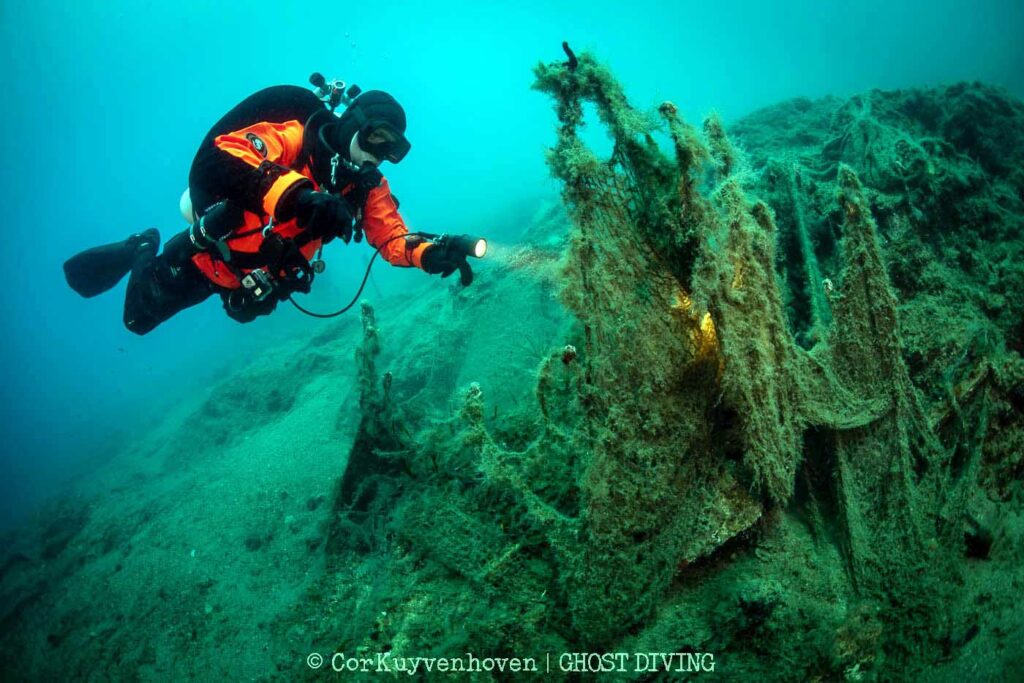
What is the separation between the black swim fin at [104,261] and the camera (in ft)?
17.1

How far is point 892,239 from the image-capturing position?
3600 mm

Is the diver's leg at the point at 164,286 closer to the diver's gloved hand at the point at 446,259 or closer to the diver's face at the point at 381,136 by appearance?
the diver's face at the point at 381,136

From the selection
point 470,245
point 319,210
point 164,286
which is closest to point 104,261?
point 164,286

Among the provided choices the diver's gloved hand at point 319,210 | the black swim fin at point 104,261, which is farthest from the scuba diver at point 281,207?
the black swim fin at point 104,261

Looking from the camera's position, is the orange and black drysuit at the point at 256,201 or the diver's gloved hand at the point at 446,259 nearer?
the orange and black drysuit at the point at 256,201

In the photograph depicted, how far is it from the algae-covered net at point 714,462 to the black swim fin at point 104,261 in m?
5.22

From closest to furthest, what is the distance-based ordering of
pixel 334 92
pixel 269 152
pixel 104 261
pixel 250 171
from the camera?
pixel 250 171 < pixel 269 152 < pixel 334 92 < pixel 104 261

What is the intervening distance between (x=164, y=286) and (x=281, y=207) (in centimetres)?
242

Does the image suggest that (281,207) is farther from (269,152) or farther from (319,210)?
(269,152)

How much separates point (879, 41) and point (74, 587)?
8801 centimetres

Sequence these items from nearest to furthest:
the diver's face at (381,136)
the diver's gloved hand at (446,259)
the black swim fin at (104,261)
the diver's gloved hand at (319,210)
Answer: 1. the diver's gloved hand at (319,210)
2. the diver's face at (381,136)
3. the diver's gloved hand at (446,259)
4. the black swim fin at (104,261)

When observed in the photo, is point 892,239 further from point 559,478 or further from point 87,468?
point 87,468

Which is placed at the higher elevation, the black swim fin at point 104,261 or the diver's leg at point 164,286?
the black swim fin at point 104,261

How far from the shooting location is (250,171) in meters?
3.31
